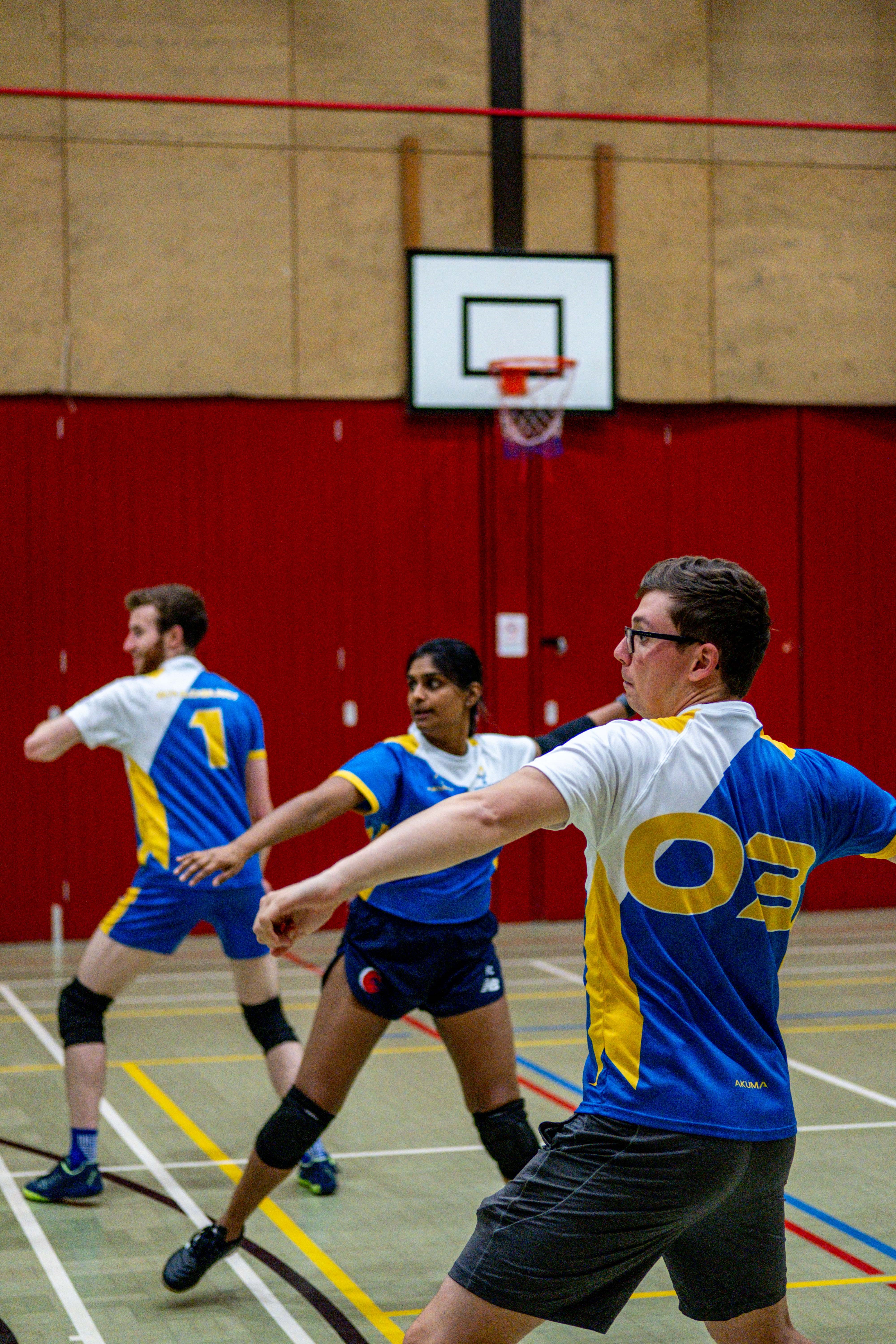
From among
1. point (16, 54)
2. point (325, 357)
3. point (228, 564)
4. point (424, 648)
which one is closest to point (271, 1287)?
point (424, 648)

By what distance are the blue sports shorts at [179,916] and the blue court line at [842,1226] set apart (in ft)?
6.85

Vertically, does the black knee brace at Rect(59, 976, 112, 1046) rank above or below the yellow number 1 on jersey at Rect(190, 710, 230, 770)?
below

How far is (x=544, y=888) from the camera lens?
40.5 feet

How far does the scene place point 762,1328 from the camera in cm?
271

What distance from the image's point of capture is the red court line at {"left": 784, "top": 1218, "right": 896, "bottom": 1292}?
188 inches

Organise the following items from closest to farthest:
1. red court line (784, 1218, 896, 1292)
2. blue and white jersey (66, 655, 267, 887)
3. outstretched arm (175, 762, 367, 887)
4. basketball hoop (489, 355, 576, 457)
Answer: outstretched arm (175, 762, 367, 887) → red court line (784, 1218, 896, 1292) → blue and white jersey (66, 655, 267, 887) → basketball hoop (489, 355, 576, 457)

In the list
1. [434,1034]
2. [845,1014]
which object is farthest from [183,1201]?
[845,1014]

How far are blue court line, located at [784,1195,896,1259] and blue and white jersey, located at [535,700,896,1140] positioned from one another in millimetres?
2686

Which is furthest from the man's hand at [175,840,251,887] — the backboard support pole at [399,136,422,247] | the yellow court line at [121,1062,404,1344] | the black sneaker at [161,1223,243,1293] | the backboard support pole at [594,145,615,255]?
the backboard support pole at [594,145,615,255]

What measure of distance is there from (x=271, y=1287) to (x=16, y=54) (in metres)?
9.71

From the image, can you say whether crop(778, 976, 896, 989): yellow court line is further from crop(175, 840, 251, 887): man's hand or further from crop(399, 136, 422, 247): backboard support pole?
crop(175, 840, 251, 887): man's hand

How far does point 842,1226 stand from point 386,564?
302 inches

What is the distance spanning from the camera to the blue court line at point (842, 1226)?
4984 mm

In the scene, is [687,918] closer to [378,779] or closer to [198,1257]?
[378,779]
